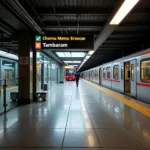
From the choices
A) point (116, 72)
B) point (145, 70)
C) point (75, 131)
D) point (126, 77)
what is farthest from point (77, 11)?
point (116, 72)

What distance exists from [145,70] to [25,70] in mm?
5312

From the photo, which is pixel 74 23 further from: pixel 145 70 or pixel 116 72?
pixel 116 72

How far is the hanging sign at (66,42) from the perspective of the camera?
8.28m

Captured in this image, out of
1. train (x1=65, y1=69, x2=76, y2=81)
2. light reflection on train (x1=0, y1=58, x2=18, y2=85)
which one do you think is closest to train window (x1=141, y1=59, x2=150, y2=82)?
light reflection on train (x1=0, y1=58, x2=18, y2=85)

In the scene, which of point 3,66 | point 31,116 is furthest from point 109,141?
point 3,66

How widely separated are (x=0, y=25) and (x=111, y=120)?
5591 millimetres

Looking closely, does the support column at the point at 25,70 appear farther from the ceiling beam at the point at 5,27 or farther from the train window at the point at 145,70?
the train window at the point at 145,70

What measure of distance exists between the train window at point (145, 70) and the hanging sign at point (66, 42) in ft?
8.18

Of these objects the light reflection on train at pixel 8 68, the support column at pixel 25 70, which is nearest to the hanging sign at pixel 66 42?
the support column at pixel 25 70

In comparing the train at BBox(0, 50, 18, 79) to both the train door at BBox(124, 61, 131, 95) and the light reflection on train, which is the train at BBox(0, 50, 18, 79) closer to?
the light reflection on train

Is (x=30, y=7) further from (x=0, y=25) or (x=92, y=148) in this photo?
(x=92, y=148)

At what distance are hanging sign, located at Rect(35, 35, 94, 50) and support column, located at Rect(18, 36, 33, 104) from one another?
0.81 m

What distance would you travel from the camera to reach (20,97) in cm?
883

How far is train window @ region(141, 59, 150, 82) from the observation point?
8430 mm
